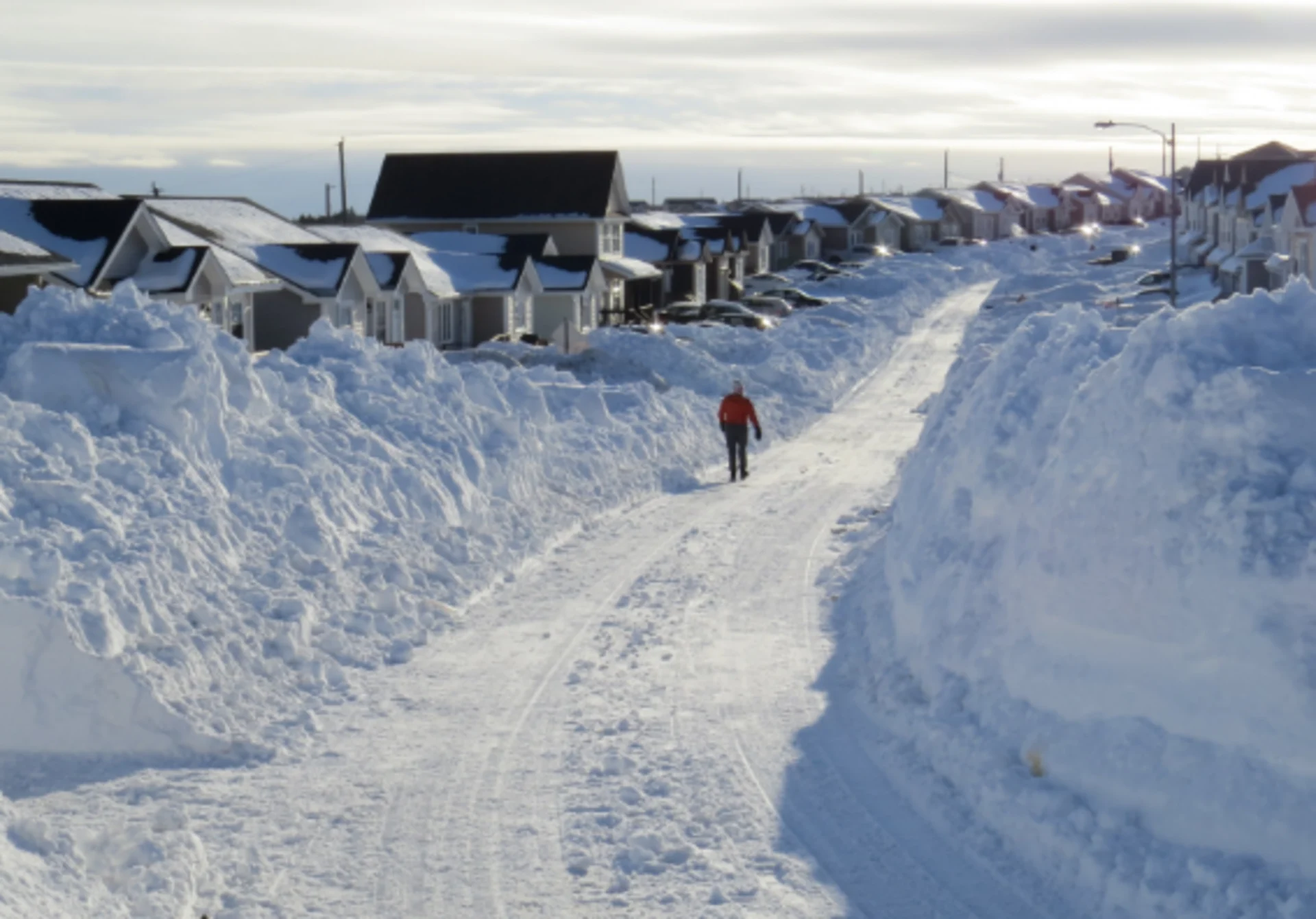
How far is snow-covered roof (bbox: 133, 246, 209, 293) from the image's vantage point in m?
27.8

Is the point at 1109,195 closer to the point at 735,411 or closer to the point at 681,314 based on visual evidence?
the point at 681,314

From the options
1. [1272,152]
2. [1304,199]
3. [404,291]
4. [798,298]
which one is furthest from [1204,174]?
[404,291]

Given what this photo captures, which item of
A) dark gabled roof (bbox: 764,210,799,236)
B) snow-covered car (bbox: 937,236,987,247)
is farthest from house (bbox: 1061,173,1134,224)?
dark gabled roof (bbox: 764,210,799,236)

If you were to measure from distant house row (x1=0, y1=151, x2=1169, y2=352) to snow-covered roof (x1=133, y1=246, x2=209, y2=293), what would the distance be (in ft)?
0.13

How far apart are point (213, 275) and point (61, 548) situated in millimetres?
20042

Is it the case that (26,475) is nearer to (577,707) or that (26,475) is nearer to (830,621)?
(577,707)

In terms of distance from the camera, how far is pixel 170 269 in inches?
1120

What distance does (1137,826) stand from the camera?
25.6ft

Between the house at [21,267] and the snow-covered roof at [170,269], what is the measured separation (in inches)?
59.8

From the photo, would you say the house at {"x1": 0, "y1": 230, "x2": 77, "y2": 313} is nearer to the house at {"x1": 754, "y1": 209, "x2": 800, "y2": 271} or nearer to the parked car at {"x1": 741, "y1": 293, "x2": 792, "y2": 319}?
the parked car at {"x1": 741, "y1": 293, "x2": 792, "y2": 319}

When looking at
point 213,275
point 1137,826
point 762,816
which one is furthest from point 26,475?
point 213,275

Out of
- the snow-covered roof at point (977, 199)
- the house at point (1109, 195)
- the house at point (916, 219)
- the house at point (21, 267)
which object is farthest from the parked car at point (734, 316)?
the house at point (1109, 195)

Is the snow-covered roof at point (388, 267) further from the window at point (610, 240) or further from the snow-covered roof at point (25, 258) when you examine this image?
the window at point (610, 240)

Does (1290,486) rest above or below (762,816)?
above
